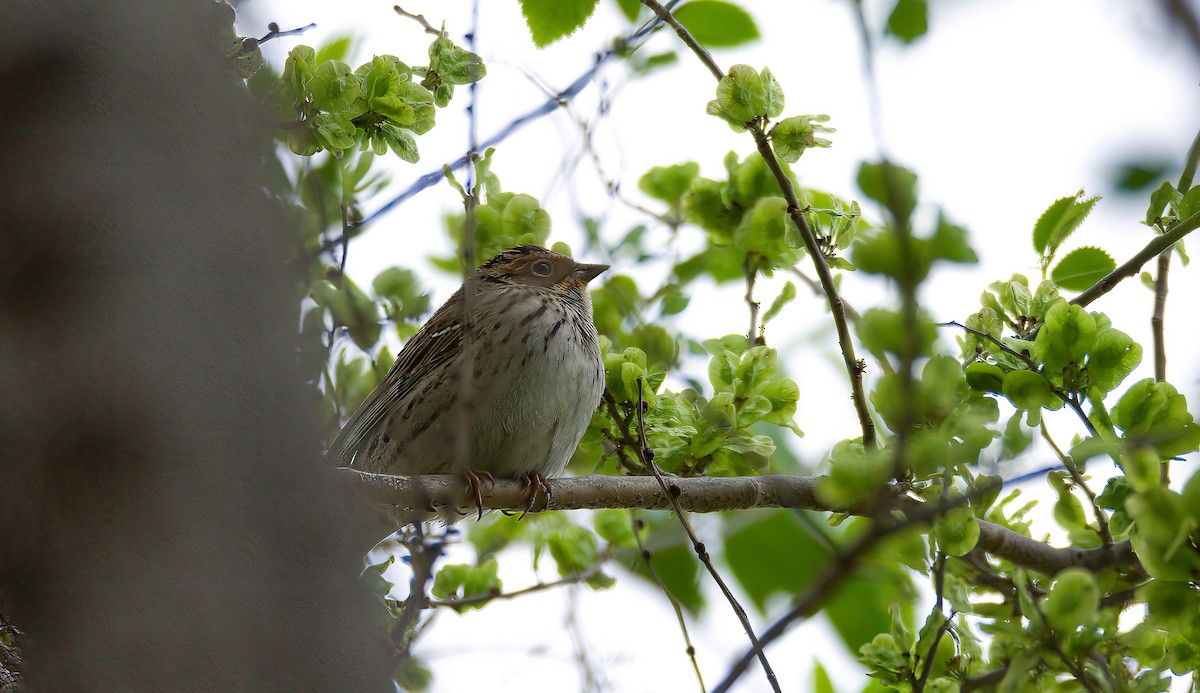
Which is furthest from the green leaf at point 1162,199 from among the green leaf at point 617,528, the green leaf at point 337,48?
the green leaf at point 337,48

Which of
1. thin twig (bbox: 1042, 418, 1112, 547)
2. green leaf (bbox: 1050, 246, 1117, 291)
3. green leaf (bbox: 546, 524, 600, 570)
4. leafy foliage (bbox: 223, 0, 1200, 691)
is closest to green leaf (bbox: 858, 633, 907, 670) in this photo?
leafy foliage (bbox: 223, 0, 1200, 691)

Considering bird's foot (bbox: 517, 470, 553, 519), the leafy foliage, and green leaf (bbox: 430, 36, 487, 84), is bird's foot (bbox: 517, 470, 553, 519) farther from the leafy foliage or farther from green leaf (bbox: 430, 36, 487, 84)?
green leaf (bbox: 430, 36, 487, 84)

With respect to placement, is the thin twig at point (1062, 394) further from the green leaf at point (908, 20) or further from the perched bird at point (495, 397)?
the perched bird at point (495, 397)

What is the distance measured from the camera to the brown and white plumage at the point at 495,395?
4.23 meters

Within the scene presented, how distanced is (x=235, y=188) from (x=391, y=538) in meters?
2.39

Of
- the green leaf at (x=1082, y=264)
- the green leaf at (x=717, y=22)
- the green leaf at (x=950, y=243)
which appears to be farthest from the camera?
the green leaf at (x=717, y=22)

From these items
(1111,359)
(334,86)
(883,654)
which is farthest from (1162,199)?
(334,86)

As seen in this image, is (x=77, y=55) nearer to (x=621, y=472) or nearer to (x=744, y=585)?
(x=621, y=472)

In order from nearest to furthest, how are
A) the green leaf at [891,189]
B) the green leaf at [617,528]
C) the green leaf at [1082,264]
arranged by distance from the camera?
the green leaf at [891,189] < the green leaf at [1082,264] < the green leaf at [617,528]

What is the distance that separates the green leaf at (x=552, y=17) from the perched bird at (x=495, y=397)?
3.65ft

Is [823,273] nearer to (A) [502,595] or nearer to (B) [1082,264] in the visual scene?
(B) [1082,264]

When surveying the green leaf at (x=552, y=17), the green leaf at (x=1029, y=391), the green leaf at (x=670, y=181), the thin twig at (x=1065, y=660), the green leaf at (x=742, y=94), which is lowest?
the thin twig at (x=1065, y=660)

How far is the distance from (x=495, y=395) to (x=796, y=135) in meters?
1.71

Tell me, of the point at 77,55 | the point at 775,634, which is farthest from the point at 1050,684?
the point at 77,55
